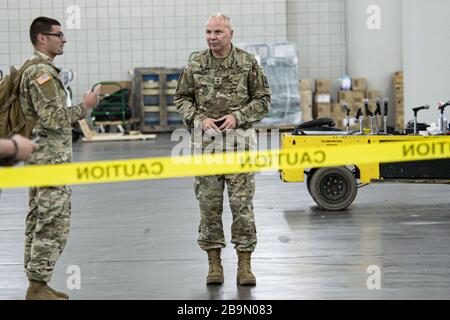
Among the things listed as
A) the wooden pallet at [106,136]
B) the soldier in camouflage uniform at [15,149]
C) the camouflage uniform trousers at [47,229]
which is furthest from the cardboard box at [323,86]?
the soldier in camouflage uniform at [15,149]

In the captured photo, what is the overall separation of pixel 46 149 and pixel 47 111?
0.26 m

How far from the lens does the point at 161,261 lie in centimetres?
861

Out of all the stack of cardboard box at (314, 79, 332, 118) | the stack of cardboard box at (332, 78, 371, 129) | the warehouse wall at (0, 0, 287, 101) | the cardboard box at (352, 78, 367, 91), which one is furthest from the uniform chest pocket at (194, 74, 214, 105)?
the warehouse wall at (0, 0, 287, 101)

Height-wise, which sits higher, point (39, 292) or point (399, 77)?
point (399, 77)

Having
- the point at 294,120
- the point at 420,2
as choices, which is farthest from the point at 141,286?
the point at 294,120

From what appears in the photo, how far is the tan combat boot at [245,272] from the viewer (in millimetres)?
7402

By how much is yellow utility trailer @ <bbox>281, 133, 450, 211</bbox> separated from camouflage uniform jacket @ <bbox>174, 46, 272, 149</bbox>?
417 cm

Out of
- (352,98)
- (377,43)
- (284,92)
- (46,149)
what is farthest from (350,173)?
(377,43)

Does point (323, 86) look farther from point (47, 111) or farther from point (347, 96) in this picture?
point (47, 111)

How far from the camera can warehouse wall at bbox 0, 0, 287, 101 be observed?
89.7ft

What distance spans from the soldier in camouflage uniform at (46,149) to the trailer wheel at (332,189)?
517cm

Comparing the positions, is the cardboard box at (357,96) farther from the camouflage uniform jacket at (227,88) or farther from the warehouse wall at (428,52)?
the camouflage uniform jacket at (227,88)

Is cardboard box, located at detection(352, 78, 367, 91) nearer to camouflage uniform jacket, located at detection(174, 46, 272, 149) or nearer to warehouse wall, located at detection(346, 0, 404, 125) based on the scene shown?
warehouse wall, located at detection(346, 0, 404, 125)

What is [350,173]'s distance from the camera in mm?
11570
